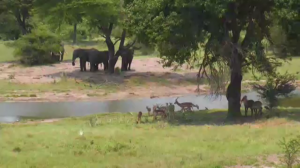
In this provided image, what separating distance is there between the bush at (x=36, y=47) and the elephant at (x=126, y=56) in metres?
6.38

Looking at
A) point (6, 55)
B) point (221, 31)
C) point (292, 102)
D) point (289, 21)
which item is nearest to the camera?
point (289, 21)

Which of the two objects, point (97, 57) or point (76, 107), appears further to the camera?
point (97, 57)

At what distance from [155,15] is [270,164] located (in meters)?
10.9

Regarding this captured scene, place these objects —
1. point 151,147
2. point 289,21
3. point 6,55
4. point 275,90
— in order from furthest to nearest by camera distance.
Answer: point 6,55
point 275,90
point 289,21
point 151,147

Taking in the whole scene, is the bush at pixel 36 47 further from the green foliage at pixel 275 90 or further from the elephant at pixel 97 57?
the green foliage at pixel 275 90

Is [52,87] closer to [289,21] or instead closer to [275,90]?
[275,90]

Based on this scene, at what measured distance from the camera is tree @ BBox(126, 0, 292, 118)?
20.8m

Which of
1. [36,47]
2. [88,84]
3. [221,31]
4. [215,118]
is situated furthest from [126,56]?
[221,31]

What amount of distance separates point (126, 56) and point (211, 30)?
2045cm

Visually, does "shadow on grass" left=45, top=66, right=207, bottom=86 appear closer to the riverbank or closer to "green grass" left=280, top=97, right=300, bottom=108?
the riverbank

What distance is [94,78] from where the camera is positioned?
3841 cm

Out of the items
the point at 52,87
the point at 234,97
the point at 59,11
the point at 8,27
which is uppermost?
the point at 8,27

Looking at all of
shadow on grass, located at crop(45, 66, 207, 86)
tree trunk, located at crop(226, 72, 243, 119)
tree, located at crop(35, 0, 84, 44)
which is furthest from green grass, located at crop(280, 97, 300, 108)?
tree, located at crop(35, 0, 84, 44)

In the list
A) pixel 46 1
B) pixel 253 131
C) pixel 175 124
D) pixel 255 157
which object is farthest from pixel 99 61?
pixel 255 157
